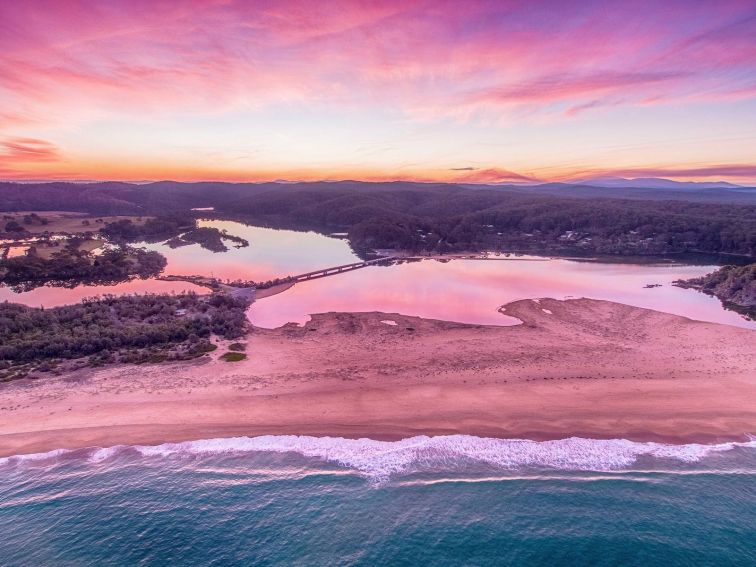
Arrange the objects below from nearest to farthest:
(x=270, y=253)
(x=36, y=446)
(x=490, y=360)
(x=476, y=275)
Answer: (x=36, y=446) < (x=490, y=360) < (x=476, y=275) < (x=270, y=253)

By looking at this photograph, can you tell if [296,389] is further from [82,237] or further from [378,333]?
[82,237]

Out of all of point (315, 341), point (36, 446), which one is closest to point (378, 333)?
point (315, 341)

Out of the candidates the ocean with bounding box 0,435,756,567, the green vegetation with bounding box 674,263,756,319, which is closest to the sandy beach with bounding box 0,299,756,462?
the ocean with bounding box 0,435,756,567

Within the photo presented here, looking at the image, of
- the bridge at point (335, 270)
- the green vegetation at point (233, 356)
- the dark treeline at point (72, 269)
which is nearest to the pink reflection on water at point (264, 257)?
the bridge at point (335, 270)

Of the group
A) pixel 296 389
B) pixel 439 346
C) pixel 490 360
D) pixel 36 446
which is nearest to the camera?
pixel 36 446

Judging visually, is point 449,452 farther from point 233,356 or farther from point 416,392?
point 233,356

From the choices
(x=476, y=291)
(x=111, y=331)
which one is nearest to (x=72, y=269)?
(x=111, y=331)
